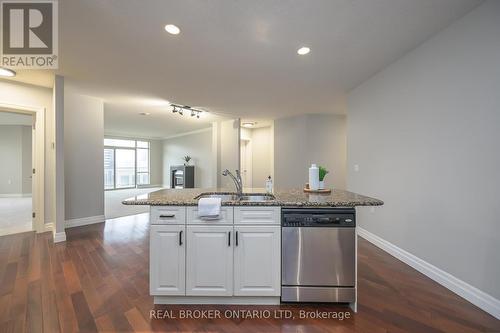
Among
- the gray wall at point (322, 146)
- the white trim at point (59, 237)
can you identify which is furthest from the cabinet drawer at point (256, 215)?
the gray wall at point (322, 146)

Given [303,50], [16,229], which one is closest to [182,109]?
[303,50]

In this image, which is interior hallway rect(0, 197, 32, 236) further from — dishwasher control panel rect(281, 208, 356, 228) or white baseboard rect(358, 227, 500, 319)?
white baseboard rect(358, 227, 500, 319)

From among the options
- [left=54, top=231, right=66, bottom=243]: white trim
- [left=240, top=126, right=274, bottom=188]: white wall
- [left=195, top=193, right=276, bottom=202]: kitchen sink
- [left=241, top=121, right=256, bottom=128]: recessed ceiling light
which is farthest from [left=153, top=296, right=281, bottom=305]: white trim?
[left=241, top=121, right=256, bottom=128]: recessed ceiling light

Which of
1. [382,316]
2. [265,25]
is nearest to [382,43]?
[265,25]

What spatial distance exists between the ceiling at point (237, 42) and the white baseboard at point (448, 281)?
98.9 inches

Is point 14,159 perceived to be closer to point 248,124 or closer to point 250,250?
point 248,124

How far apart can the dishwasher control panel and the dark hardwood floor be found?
74 cm

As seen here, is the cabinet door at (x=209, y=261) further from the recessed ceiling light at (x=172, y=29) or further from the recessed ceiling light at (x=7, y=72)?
the recessed ceiling light at (x=7, y=72)

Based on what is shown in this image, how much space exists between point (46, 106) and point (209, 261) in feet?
13.7

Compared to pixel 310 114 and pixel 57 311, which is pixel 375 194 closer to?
pixel 310 114

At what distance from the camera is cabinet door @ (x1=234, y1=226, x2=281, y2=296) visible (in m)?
1.79

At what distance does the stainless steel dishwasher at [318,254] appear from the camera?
5.78 feet

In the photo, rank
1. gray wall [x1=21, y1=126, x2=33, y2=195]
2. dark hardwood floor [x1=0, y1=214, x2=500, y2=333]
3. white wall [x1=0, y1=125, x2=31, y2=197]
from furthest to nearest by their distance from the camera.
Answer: gray wall [x1=21, y1=126, x2=33, y2=195] → white wall [x1=0, y1=125, x2=31, y2=197] → dark hardwood floor [x1=0, y1=214, x2=500, y2=333]

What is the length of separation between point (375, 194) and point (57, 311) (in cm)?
387
